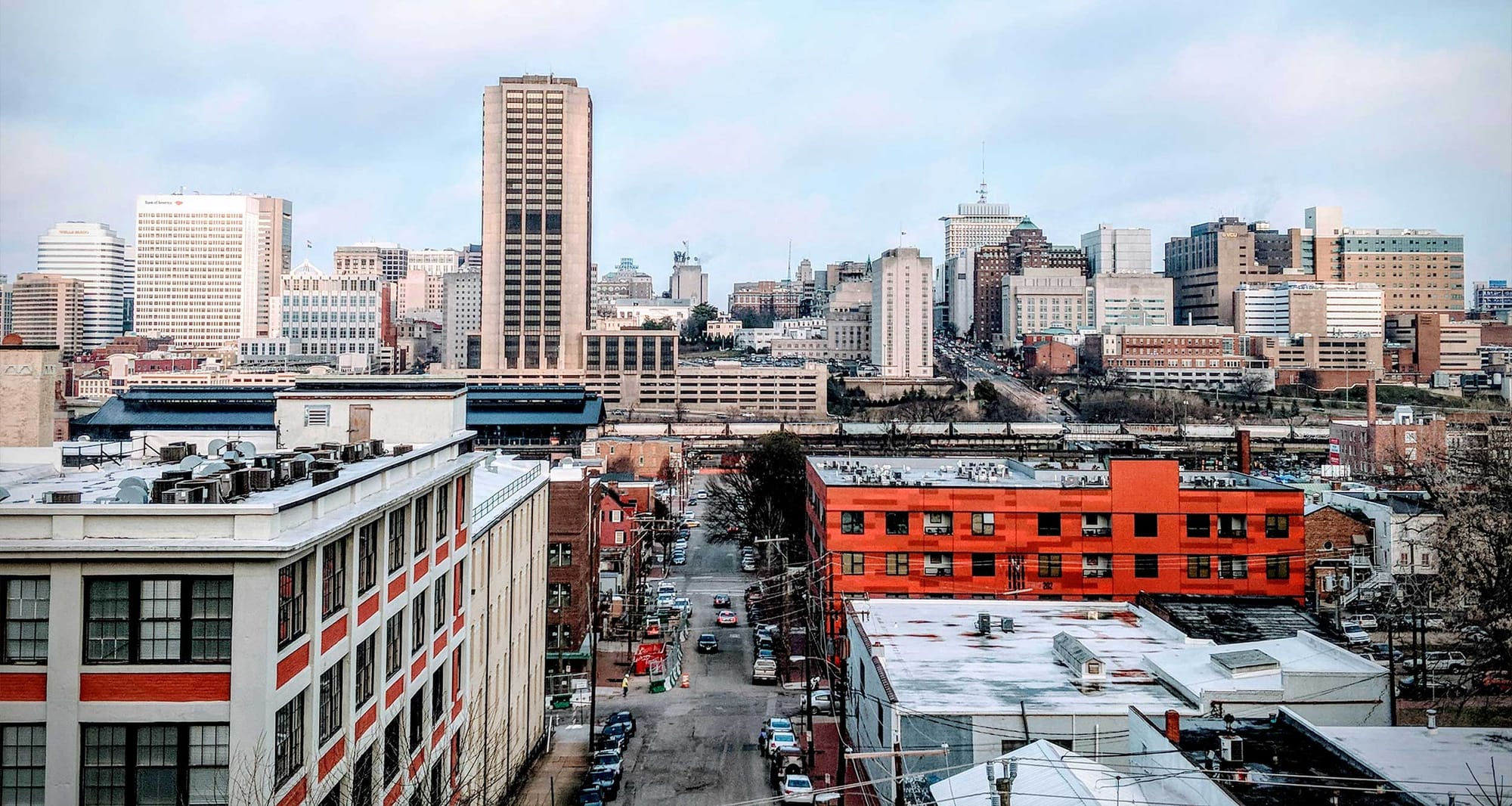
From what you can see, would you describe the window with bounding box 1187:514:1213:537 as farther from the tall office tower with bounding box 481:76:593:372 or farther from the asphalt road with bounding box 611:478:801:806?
the tall office tower with bounding box 481:76:593:372

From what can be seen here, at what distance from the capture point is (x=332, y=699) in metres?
13.9

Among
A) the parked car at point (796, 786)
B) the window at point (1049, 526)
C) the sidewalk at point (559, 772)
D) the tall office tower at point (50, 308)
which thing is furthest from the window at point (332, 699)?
the tall office tower at point (50, 308)

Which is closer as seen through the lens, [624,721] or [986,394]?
[624,721]

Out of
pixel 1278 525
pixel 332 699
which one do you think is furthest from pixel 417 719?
pixel 1278 525

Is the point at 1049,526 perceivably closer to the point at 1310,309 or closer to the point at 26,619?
the point at 26,619

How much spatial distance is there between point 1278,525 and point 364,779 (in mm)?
27007

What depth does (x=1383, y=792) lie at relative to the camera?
13602 millimetres

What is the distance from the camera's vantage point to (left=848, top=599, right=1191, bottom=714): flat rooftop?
19.9 metres

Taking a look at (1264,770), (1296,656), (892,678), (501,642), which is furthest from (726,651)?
(1264,770)

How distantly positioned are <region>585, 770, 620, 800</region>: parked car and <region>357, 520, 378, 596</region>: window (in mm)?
12119

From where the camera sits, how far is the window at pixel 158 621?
11.5 meters

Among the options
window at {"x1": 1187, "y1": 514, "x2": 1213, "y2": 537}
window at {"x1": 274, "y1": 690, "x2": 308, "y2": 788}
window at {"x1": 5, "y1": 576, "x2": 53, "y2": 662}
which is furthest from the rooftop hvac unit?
window at {"x1": 1187, "y1": 514, "x2": 1213, "y2": 537}

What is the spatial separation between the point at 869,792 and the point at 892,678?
202cm

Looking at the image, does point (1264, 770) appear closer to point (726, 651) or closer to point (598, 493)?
point (726, 651)
